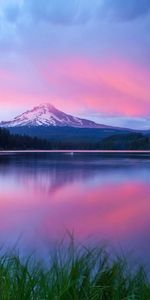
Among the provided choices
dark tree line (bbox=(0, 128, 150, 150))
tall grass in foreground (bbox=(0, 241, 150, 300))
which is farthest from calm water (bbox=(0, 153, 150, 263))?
dark tree line (bbox=(0, 128, 150, 150))

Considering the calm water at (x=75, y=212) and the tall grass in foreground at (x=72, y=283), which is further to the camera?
the calm water at (x=75, y=212)

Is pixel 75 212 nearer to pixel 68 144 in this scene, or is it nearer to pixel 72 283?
pixel 72 283

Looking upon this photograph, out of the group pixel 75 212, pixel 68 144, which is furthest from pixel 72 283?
pixel 68 144

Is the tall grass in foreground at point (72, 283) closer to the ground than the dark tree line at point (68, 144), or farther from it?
closer to the ground

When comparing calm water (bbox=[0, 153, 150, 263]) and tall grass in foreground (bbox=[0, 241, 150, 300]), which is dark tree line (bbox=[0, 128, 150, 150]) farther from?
tall grass in foreground (bbox=[0, 241, 150, 300])

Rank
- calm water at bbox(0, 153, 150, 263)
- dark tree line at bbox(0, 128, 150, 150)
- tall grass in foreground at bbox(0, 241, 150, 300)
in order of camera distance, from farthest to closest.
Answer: dark tree line at bbox(0, 128, 150, 150) → calm water at bbox(0, 153, 150, 263) → tall grass in foreground at bbox(0, 241, 150, 300)

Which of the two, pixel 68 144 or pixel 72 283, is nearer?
pixel 72 283

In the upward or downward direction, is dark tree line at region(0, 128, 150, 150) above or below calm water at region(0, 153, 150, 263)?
above

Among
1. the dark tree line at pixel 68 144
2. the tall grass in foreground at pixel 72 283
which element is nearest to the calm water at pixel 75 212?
the tall grass in foreground at pixel 72 283

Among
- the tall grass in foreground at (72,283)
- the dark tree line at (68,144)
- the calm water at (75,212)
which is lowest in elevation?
the calm water at (75,212)

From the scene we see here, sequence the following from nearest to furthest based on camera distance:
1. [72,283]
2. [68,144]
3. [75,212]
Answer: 1. [72,283]
2. [75,212]
3. [68,144]

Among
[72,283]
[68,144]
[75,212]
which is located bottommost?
[75,212]

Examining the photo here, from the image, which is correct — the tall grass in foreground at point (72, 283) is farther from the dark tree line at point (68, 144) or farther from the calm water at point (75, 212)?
the dark tree line at point (68, 144)

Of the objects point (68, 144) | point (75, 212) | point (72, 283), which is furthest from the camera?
point (68, 144)
